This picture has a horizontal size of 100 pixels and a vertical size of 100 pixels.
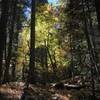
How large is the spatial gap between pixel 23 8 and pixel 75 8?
1204 centimetres

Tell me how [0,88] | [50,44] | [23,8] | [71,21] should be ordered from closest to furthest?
[0,88], [71,21], [23,8], [50,44]

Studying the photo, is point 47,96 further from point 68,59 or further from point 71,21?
point 68,59

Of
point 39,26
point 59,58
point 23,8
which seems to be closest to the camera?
point 23,8

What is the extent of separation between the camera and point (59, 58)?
111 feet

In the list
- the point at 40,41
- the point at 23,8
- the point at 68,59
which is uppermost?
the point at 23,8

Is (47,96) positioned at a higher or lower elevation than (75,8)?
lower

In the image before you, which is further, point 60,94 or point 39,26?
point 39,26

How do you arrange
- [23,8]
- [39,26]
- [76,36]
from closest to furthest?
[76,36], [23,8], [39,26]

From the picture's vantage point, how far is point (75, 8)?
50.1ft

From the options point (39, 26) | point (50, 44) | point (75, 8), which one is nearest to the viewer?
point (75, 8)

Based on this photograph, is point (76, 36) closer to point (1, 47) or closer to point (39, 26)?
point (39, 26)

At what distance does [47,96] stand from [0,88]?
105 inches

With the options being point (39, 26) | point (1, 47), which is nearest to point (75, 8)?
point (1, 47)

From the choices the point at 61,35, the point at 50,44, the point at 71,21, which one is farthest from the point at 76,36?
the point at 50,44
